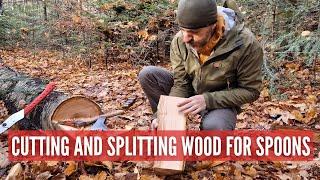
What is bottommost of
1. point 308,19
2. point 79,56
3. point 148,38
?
point 79,56

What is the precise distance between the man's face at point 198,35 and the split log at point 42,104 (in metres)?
1.11

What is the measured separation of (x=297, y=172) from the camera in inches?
109

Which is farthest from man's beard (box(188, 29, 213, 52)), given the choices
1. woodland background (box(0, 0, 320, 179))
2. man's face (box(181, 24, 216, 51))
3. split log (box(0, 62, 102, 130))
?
split log (box(0, 62, 102, 130))

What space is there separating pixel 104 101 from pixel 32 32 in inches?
366

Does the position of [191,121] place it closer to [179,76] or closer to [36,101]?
[179,76]

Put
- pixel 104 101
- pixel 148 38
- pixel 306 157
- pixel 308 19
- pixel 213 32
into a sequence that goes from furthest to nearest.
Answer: pixel 148 38 < pixel 308 19 < pixel 104 101 < pixel 306 157 < pixel 213 32

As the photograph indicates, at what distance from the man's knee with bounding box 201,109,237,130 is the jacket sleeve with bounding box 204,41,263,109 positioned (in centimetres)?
5

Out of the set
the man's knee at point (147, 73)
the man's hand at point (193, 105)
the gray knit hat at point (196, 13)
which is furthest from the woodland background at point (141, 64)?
the gray knit hat at point (196, 13)

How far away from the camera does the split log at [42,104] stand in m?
3.16

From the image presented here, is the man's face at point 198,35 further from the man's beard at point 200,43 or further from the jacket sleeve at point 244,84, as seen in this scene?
the jacket sleeve at point 244,84

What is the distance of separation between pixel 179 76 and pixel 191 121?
1140 millimetres

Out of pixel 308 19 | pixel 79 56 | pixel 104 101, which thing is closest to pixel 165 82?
pixel 104 101

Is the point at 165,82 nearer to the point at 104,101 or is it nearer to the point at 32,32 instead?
the point at 104,101

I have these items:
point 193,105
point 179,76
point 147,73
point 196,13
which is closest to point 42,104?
point 147,73
